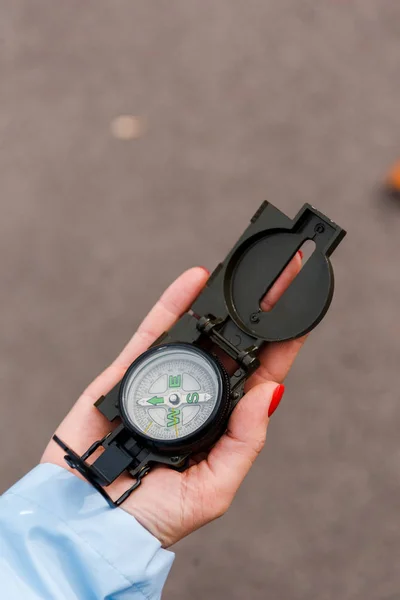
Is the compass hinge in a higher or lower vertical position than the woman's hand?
higher

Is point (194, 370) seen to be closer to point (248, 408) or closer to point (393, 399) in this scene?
point (248, 408)

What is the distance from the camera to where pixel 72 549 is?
4.01 feet

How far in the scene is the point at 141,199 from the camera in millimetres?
2156

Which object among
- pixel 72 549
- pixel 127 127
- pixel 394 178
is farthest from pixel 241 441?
pixel 127 127

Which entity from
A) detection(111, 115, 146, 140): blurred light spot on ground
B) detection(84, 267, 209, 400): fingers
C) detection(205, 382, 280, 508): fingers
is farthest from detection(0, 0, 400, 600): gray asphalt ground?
detection(205, 382, 280, 508): fingers

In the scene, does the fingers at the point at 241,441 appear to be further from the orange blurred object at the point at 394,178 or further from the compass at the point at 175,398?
the orange blurred object at the point at 394,178

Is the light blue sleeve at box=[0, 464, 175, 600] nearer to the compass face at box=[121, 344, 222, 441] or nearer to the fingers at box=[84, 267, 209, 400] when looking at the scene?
the compass face at box=[121, 344, 222, 441]

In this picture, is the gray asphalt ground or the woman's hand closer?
the woman's hand

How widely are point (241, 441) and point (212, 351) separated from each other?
0.81 ft

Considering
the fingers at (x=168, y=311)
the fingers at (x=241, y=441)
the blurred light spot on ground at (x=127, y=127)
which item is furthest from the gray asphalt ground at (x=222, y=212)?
the fingers at (x=241, y=441)

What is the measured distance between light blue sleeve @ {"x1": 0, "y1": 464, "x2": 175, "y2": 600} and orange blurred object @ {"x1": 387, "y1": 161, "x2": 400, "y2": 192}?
133cm

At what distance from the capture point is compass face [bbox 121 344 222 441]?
4.28ft

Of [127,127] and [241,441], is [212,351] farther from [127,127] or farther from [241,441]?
[127,127]

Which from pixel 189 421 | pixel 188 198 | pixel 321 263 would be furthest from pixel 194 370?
pixel 188 198
